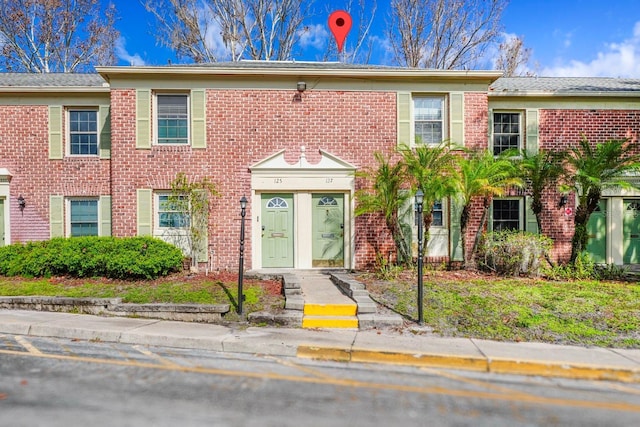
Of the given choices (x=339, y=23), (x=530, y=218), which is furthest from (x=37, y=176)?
(x=530, y=218)

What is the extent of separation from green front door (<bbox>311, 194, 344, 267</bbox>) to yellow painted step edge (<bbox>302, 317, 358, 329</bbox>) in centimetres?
413

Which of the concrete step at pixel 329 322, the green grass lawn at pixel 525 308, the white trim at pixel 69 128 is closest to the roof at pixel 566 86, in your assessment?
the green grass lawn at pixel 525 308

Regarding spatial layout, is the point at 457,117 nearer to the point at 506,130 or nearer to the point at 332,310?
the point at 506,130

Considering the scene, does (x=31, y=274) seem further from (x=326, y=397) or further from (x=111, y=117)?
(x=326, y=397)

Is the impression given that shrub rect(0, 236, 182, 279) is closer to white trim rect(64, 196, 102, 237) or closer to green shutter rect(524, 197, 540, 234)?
white trim rect(64, 196, 102, 237)

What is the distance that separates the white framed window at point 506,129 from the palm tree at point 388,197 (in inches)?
150

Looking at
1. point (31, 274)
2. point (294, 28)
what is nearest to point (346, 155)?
point (31, 274)

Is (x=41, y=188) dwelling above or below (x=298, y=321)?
above

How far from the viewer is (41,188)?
11.6 m

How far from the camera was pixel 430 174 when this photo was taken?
9.89m

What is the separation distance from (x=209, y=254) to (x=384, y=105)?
639 cm

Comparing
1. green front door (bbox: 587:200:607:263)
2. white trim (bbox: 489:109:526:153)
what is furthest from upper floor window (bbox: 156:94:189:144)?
green front door (bbox: 587:200:607:263)

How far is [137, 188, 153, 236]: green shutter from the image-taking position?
428 inches

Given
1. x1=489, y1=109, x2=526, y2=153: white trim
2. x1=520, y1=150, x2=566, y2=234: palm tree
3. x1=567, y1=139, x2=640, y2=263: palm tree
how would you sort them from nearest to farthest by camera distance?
x1=567, y1=139, x2=640, y2=263: palm tree → x1=520, y1=150, x2=566, y2=234: palm tree → x1=489, y1=109, x2=526, y2=153: white trim
